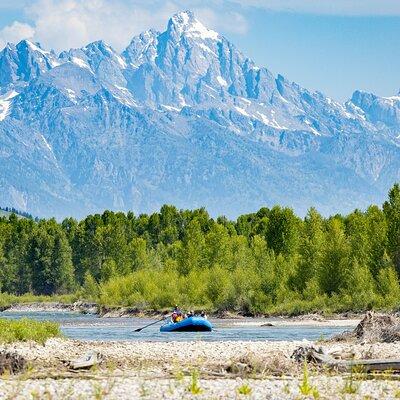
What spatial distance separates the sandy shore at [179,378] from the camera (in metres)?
25.2

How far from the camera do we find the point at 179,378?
2647 centimetres

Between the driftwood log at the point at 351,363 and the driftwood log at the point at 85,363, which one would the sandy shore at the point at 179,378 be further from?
the driftwood log at the point at 351,363

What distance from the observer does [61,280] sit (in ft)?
581

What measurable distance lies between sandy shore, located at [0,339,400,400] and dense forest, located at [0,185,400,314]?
5881 cm

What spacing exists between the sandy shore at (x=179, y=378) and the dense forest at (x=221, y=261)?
5881cm

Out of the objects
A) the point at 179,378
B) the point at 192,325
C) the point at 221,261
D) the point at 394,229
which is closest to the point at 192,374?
the point at 179,378

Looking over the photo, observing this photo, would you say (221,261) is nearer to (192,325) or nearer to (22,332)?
(192,325)

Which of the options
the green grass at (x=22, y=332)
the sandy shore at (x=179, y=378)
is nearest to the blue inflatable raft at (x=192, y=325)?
the green grass at (x=22, y=332)

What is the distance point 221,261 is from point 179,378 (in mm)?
111758

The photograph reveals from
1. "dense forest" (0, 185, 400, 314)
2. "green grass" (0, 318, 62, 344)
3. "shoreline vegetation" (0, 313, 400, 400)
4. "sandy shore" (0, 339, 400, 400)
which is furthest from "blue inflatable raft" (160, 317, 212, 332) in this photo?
"sandy shore" (0, 339, 400, 400)

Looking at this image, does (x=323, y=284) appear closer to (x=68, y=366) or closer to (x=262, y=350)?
(x=262, y=350)

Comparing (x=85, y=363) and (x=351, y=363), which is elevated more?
(x=85, y=363)

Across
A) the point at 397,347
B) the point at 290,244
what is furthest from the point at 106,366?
the point at 290,244

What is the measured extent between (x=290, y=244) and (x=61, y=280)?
5241 centimetres
